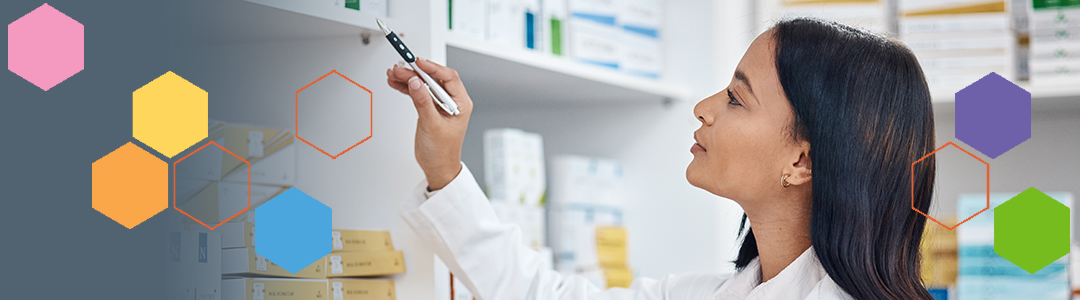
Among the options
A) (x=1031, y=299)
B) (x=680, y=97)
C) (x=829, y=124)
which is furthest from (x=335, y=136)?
(x=1031, y=299)

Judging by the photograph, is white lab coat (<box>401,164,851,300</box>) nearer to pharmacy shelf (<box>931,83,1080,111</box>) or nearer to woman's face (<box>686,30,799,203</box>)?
woman's face (<box>686,30,799,203</box>)

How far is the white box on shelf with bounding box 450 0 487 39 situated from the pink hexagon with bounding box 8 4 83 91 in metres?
0.47

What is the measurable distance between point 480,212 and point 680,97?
22.6 inches

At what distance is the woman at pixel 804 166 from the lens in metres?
0.82

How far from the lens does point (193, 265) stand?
688 millimetres

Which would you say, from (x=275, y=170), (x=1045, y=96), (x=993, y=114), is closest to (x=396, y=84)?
(x=275, y=170)

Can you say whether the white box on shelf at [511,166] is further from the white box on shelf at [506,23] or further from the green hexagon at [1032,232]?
the green hexagon at [1032,232]

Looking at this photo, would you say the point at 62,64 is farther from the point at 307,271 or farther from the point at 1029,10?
the point at 1029,10

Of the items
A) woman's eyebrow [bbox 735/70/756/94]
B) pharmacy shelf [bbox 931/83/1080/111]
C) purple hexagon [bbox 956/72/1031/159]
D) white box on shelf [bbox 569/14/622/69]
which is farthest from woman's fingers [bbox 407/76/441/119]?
pharmacy shelf [bbox 931/83/1080/111]

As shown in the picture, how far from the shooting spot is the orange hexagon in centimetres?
60

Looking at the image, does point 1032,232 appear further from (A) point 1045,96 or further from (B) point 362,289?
(B) point 362,289

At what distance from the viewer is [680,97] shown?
1.40m

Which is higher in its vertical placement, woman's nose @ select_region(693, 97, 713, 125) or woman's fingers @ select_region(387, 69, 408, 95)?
woman's fingers @ select_region(387, 69, 408, 95)

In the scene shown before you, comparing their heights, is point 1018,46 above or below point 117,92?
above
